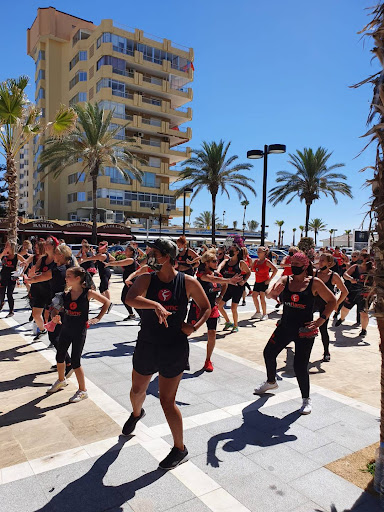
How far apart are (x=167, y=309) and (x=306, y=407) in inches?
91.3

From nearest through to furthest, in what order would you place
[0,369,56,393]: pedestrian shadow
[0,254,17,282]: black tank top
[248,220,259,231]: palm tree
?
1. [0,369,56,393]: pedestrian shadow
2. [0,254,17,282]: black tank top
3. [248,220,259,231]: palm tree

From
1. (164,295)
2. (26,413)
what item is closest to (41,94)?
(26,413)

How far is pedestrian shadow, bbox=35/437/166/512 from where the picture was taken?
2.80 metres

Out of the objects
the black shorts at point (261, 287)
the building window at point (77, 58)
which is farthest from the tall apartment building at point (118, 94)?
the black shorts at point (261, 287)

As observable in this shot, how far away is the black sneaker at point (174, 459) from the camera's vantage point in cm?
325

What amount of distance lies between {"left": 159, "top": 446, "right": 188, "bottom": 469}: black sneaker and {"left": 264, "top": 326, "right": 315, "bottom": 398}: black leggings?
5.48ft

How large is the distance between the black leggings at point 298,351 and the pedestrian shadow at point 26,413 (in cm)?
241

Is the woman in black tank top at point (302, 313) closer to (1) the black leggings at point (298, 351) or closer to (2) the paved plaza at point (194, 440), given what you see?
(1) the black leggings at point (298, 351)

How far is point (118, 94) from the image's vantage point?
44.2 metres

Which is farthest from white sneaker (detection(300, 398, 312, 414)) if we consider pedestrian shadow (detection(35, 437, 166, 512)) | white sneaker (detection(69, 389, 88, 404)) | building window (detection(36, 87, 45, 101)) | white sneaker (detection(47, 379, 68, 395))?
building window (detection(36, 87, 45, 101))

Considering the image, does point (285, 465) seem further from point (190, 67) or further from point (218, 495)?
point (190, 67)

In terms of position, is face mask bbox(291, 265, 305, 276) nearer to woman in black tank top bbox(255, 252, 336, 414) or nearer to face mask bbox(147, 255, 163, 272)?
woman in black tank top bbox(255, 252, 336, 414)

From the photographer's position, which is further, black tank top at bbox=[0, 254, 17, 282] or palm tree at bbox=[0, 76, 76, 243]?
palm tree at bbox=[0, 76, 76, 243]

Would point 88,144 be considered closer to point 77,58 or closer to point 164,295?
point 164,295
